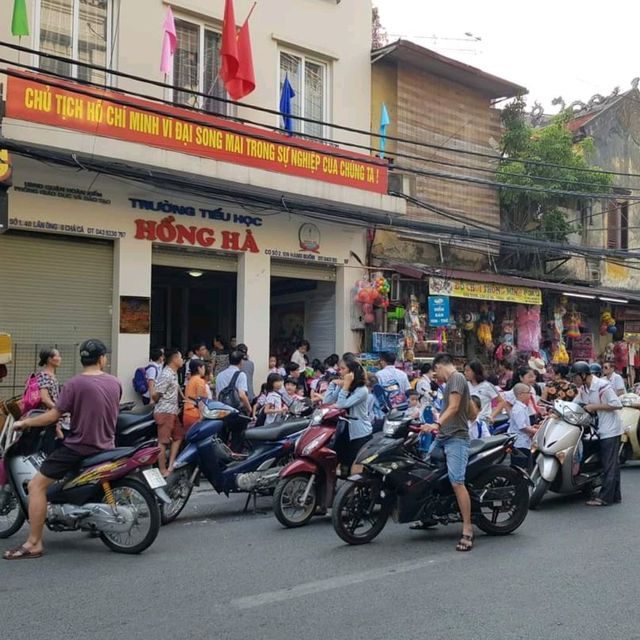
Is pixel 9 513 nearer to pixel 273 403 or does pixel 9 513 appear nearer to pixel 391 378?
pixel 273 403

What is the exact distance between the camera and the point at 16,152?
10.1m

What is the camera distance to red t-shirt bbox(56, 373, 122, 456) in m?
5.74

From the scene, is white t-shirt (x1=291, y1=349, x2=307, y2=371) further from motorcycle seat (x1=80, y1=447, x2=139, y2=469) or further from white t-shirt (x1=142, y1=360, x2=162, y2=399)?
motorcycle seat (x1=80, y1=447, x2=139, y2=469)

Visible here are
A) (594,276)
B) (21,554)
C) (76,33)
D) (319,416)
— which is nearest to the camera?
(21,554)

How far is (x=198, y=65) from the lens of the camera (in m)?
13.2

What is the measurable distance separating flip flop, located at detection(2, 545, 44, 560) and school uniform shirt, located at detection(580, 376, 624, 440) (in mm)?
5959

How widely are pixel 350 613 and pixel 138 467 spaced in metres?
2.25

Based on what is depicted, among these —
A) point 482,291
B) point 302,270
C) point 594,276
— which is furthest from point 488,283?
point 594,276

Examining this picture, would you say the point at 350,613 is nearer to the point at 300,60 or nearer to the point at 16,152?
the point at 16,152

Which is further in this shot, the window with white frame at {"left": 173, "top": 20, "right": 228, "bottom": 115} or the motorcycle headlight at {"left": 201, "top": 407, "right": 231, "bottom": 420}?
the window with white frame at {"left": 173, "top": 20, "right": 228, "bottom": 115}

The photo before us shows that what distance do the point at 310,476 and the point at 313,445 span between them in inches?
13.0

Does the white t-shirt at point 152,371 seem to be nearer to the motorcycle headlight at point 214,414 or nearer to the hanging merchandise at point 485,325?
the motorcycle headlight at point 214,414

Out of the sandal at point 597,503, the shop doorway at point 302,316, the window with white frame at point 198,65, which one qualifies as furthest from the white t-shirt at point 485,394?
the window with white frame at point 198,65

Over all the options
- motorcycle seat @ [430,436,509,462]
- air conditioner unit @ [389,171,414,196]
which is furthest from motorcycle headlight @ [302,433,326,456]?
air conditioner unit @ [389,171,414,196]
